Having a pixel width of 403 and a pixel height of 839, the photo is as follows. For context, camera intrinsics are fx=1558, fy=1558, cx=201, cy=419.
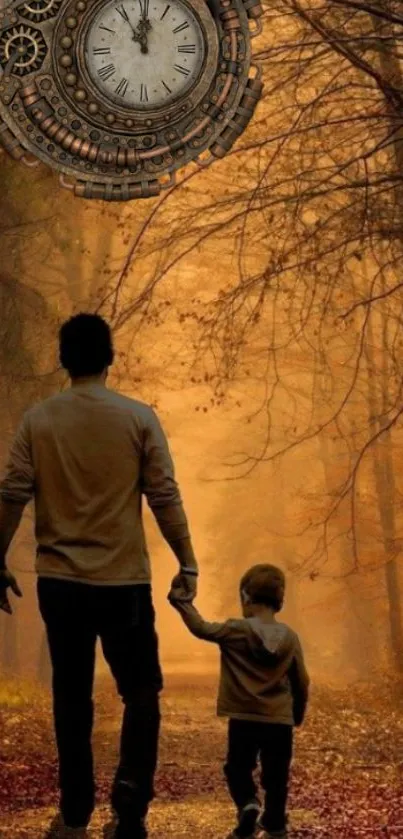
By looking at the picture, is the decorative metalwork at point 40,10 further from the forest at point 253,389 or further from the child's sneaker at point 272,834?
the child's sneaker at point 272,834

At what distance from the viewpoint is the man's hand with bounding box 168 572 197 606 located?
506cm

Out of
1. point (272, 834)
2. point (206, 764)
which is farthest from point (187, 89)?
point (272, 834)

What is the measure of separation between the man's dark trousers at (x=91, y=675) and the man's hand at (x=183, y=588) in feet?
0.33

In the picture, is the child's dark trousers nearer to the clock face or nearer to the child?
the child

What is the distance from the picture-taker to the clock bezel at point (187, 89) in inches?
371

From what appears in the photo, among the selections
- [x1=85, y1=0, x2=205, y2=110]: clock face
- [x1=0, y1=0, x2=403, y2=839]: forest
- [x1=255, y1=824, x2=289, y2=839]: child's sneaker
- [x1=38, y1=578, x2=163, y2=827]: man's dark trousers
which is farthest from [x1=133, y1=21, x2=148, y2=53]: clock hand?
[x1=255, y1=824, x2=289, y2=839]: child's sneaker

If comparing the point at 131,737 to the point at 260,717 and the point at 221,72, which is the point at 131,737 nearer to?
the point at 260,717

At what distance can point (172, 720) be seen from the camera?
14.9 meters

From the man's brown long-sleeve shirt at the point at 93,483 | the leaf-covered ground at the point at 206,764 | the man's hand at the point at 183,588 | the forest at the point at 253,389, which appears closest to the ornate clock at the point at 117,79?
the forest at the point at 253,389

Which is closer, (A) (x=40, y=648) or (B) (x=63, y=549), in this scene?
(B) (x=63, y=549)

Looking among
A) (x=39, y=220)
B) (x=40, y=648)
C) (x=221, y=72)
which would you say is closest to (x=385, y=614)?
(x=40, y=648)

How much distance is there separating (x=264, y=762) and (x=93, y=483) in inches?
52.2

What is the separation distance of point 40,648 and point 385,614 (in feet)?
13.2

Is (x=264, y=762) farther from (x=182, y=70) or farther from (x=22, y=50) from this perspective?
(x=22, y=50)
